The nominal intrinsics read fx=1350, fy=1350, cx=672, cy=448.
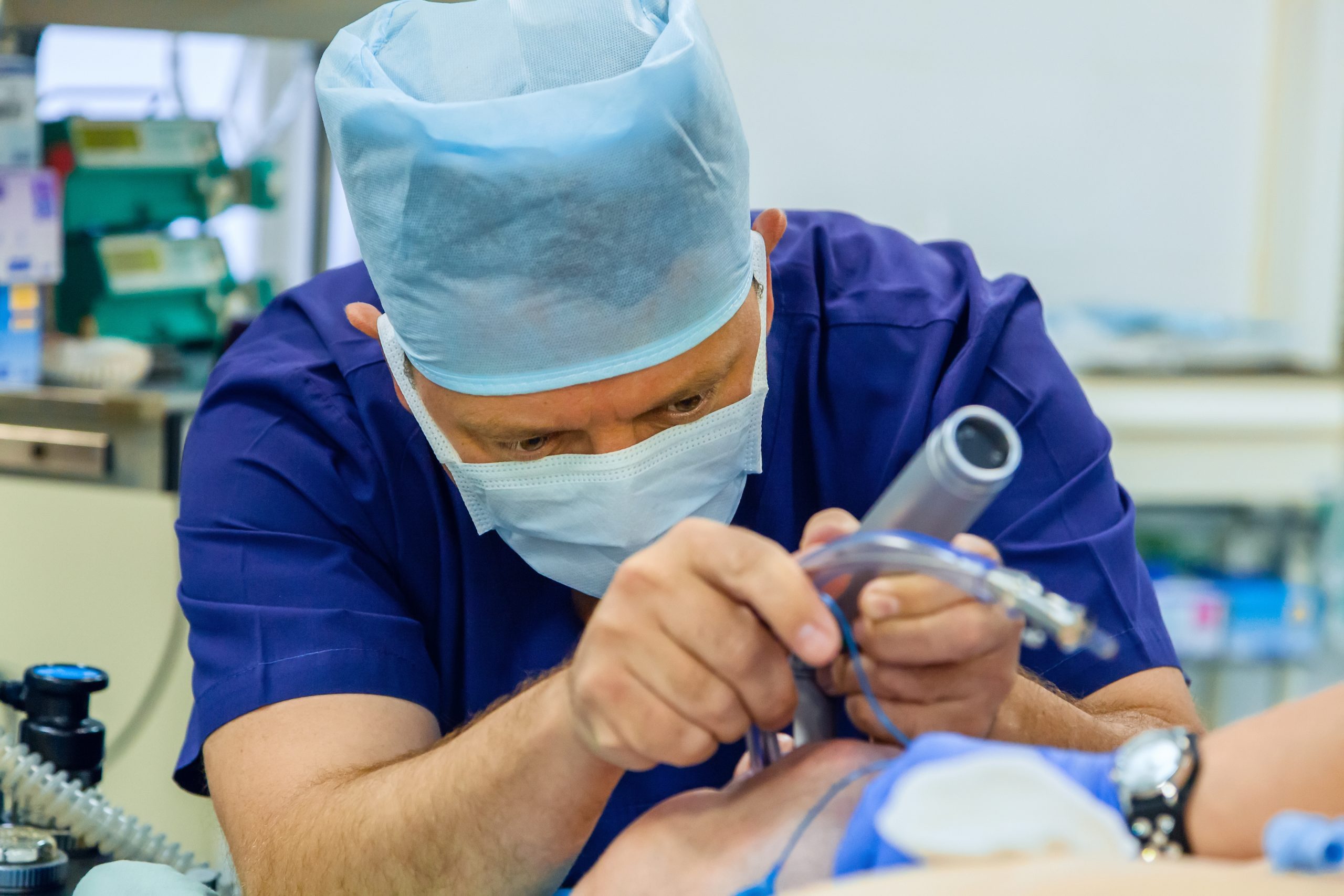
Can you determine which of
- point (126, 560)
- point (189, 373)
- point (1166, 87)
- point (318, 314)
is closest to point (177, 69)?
point (189, 373)

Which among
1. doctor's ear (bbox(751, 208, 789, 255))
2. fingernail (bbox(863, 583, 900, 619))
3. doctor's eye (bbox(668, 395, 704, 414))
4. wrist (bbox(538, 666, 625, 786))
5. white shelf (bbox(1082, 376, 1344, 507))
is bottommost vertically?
white shelf (bbox(1082, 376, 1344, 507))

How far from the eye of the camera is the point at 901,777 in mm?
731

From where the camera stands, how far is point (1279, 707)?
80cm

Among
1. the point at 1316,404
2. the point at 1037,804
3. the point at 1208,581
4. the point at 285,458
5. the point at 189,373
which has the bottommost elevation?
the point at 1208,581

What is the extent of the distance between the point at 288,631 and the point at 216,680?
0.26ft

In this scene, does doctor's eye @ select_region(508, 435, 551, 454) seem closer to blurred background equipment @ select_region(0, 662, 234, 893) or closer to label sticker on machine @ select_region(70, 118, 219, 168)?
blurred background equipment @ select_region(0, 662, 234, 893)

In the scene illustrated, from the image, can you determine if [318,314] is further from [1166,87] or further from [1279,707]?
[1166,87]

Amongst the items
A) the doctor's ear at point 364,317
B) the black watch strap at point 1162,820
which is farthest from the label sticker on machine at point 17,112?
the black watch strap at point 1162,820

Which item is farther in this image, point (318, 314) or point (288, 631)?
point (318, 314)

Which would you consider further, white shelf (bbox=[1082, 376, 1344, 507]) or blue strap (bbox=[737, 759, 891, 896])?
white shelf (bbox=[1082, 376, 1344, 507])

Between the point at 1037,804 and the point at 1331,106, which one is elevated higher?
the point at 1037,804

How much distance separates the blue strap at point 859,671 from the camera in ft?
2.74

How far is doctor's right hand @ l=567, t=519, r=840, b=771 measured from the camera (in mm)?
796

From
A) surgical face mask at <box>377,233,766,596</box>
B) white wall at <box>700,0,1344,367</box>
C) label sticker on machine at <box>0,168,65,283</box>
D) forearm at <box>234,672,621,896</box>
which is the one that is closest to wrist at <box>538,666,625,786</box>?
forearm at <box>234,672,621,896</box>
